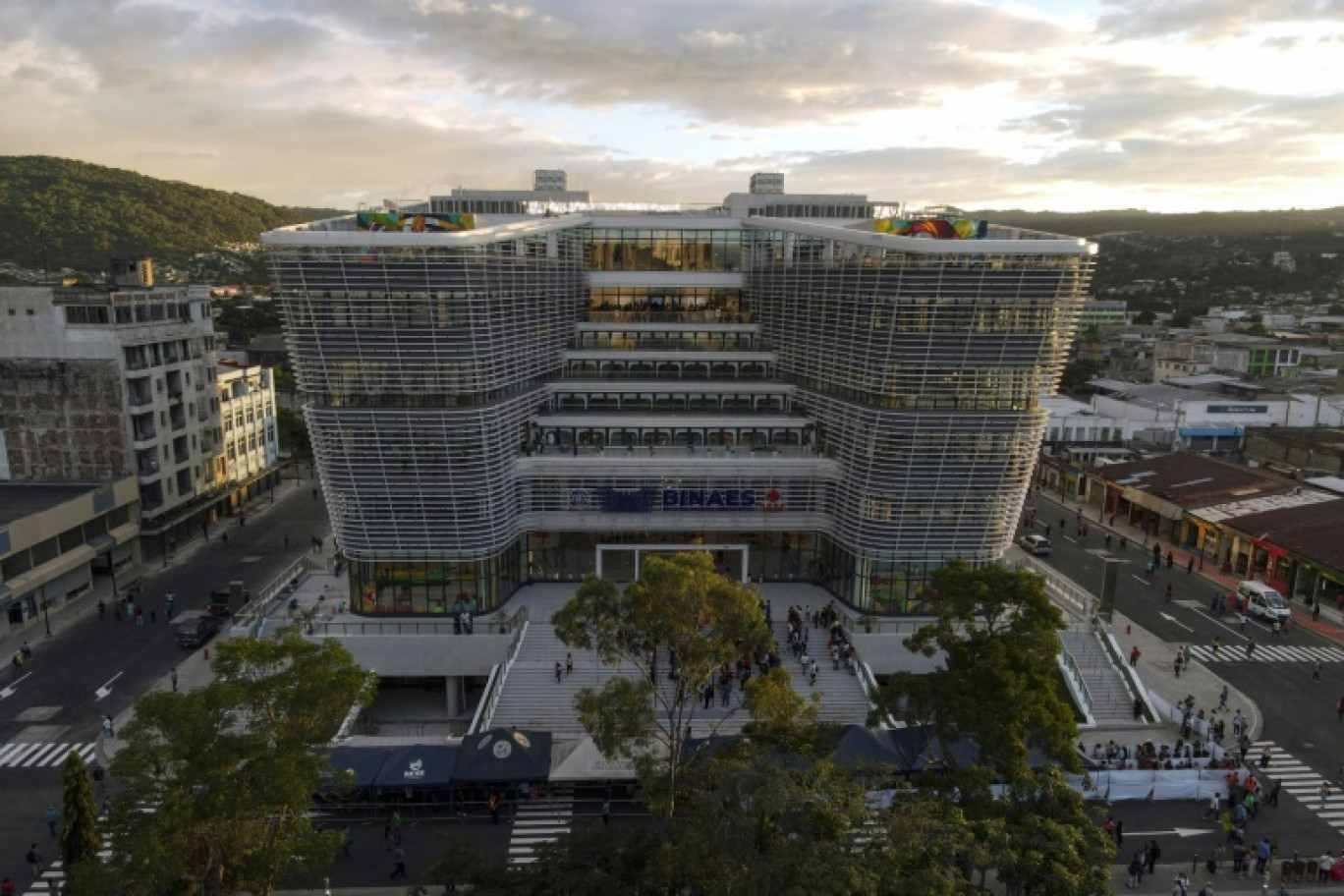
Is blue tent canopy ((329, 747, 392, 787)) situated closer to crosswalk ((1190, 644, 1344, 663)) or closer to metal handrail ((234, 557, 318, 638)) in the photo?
metal handrail ((234, 557, 318, 638))

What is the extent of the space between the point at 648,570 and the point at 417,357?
82.3 feet

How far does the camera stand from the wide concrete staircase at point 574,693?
143 ft

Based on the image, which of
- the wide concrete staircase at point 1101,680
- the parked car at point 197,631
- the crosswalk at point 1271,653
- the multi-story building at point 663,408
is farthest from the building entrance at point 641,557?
the crosswalk at point 1271,653

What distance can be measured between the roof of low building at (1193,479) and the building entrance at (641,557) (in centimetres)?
4269

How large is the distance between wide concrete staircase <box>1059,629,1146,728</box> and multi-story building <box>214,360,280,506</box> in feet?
228

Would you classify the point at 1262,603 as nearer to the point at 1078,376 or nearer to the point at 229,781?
the point at 229,781

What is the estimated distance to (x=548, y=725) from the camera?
144 feet

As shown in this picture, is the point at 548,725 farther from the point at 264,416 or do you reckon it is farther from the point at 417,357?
the point at 264,416

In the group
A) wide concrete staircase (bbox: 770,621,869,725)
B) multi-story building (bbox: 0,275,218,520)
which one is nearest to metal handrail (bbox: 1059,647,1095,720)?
wide concrete staircase (bbox: 770,621,869,725)

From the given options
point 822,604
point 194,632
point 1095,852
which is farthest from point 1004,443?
point 194,632

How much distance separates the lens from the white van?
59062mm

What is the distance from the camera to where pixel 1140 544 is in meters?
77.1

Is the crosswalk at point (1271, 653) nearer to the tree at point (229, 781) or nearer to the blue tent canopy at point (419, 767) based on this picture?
the blue tent canopy at point (419, 767)

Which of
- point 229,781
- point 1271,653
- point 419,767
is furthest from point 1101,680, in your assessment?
point 229,781
